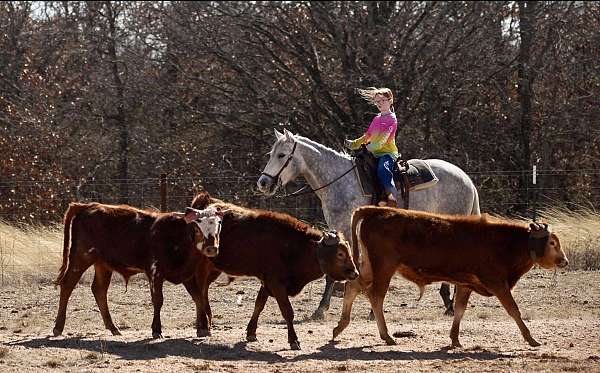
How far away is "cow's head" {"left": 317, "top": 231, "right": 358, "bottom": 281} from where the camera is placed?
1015 cm

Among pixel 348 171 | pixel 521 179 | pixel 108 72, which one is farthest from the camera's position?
pixel 108 72

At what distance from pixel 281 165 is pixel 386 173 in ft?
3.95

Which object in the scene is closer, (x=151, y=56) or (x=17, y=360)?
(x=17, y=360)

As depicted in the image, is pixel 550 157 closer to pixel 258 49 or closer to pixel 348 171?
pixel 258 49

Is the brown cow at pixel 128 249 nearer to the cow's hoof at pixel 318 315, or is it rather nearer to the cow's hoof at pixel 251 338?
the cow's hoof at pixel 251 338

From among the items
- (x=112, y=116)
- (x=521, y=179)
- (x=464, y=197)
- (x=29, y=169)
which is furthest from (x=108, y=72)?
(x=464, y=197)

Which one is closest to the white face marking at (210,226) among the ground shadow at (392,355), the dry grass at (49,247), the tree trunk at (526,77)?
the ground shadow at (392,355)

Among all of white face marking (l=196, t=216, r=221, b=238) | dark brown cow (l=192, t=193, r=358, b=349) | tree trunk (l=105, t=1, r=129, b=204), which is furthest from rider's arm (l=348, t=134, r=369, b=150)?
tree trunk (l=105, t=1, r=129, b=204)

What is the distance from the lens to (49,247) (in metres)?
16.9

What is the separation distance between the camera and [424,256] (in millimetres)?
10023

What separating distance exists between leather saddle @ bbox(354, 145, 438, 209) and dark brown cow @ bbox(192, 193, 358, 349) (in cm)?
225

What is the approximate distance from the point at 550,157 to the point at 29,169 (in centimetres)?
1092

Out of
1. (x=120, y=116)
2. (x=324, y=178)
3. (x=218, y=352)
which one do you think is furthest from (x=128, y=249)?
(x=120, y=116)

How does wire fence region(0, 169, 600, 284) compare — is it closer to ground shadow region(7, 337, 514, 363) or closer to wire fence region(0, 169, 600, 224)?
wire fence region(0, 169, 600, 224)
